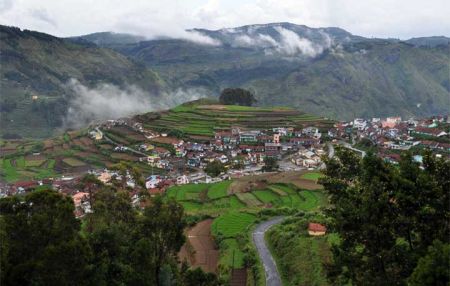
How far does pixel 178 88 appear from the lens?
165625mm

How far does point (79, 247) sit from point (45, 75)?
13468cm

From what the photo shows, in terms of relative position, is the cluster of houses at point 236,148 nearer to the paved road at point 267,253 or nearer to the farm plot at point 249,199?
the farm plot at point 249,199

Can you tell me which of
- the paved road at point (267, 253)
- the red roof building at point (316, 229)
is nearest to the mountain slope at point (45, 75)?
the paved road at point (267, 253)

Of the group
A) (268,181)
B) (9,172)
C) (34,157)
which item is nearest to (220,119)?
(34,157)

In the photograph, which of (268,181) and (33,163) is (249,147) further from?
(33,163)

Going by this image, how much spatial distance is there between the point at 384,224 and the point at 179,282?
7.18 m

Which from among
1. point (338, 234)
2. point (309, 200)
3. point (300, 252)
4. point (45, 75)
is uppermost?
point (45, 75)

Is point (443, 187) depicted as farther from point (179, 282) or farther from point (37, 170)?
point (37, 170)

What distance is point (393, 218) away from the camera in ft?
32.6

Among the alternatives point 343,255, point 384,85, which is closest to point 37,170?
point 343,255

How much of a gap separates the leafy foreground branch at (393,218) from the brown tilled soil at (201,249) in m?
11.5

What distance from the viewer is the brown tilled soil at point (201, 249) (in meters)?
22.4

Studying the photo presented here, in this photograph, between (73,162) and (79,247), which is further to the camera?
(73,162)

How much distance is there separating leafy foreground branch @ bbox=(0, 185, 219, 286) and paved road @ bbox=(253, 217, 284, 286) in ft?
17.2
